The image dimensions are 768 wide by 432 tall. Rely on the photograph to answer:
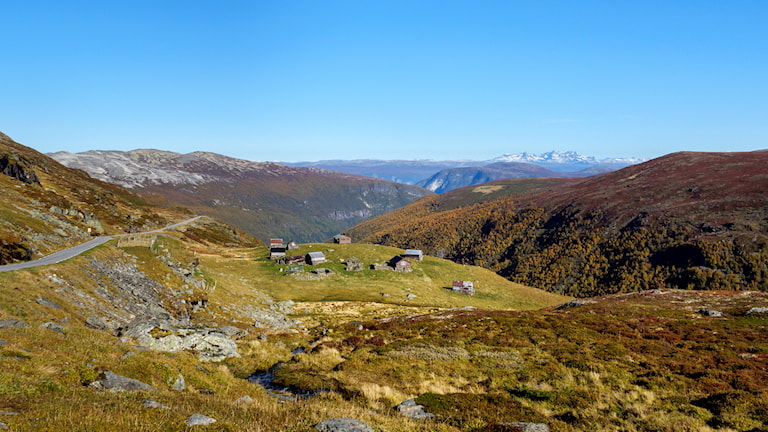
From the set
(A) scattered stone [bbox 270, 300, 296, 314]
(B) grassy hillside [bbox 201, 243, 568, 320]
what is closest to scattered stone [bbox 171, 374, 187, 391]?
(A) scattered stone [bbox 270, 300, 296, 314]

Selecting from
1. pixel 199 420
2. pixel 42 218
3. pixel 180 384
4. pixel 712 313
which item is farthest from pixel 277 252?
pixel 199 420

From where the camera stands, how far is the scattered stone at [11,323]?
1822 centimetres

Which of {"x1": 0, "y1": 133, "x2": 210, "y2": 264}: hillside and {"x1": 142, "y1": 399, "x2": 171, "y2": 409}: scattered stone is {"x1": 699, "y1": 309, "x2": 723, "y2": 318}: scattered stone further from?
{"x1": 0, "y1": 133, "x2": 210, "y2": 264}: hillside

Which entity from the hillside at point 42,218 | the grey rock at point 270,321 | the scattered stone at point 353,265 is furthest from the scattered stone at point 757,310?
the hillside at point 42,218

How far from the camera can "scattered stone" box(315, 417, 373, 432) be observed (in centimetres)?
1124

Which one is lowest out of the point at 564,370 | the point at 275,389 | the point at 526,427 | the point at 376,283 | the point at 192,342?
the point at 376,283

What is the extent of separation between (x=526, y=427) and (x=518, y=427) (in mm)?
426

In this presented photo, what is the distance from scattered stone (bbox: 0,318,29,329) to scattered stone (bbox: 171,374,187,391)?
9.52m

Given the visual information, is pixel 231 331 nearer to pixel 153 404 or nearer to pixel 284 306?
pixel 153 404

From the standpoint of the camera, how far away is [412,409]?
15852mm

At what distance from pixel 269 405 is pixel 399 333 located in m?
22.3

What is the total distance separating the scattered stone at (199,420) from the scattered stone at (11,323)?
48.6 feet

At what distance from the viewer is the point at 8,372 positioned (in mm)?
12234

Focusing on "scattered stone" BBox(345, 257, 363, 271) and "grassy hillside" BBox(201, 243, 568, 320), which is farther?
"scattered stone" BBox(345, 257, 363, 271)
